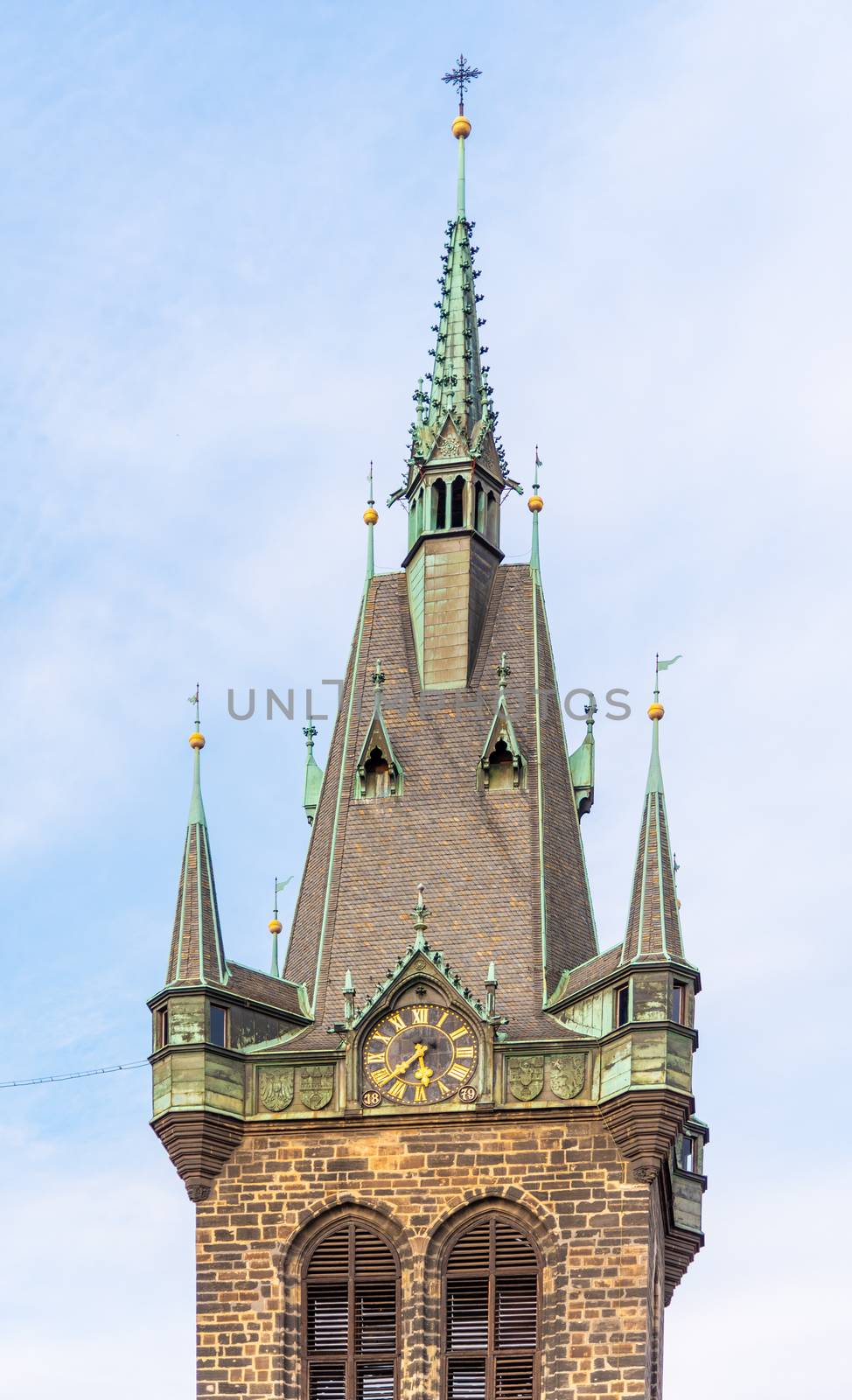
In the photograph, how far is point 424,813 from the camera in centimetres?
7188

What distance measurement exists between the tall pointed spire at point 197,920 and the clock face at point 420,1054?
260 centimetres

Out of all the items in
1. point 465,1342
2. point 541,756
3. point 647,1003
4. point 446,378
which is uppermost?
point 446,378

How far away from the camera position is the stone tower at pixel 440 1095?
6588 cm

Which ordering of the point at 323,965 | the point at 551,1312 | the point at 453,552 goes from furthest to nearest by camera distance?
the point at 453,552 < the point at 323,965 < the point at 551,1312

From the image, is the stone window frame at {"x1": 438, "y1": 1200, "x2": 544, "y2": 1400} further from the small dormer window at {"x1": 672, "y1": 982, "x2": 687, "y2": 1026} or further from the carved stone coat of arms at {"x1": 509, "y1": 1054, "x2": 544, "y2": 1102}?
the small dormer window at {"x1": 672, "y1": 982, "x2": 687, "y2": 1026}

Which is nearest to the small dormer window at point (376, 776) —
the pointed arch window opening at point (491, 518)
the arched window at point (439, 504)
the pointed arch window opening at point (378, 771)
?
the pointed arch window opening at point (378, 771)

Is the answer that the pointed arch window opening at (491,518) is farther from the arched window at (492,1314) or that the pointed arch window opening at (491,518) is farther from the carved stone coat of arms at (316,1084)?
the arched window at (492,1314)

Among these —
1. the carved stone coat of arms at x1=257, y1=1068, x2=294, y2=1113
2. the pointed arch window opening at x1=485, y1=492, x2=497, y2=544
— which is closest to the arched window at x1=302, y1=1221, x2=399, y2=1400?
the carved stone coat of arms at x1=257, y1=1068, x2=294, y2=1113

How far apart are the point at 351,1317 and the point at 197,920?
661cm

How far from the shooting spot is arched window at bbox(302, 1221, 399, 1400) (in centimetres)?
6594

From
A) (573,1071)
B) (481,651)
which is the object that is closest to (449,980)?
(573,1071)

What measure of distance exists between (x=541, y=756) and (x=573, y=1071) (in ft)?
23.0

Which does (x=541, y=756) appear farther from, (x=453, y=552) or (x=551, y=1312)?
(x=551, y=1312)

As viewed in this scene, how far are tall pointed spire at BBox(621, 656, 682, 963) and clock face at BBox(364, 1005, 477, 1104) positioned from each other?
2.67 metres
